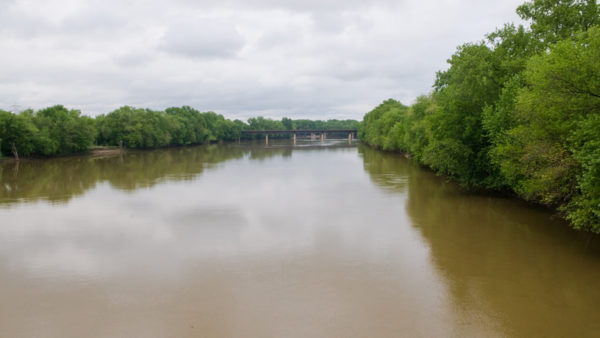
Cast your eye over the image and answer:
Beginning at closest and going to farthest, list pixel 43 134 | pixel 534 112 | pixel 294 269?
1. pixel 294 269
2. pixel 534 112
3. pixel 43 134

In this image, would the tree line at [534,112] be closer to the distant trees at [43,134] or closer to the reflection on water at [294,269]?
the reflection on water at [294,269]

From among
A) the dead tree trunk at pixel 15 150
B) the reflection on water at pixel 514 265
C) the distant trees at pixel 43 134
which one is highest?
the distant trees at pixel 43 134

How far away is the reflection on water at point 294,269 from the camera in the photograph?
11266 mm

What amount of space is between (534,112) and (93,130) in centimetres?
8404

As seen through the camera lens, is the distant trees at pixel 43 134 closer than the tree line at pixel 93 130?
Yes

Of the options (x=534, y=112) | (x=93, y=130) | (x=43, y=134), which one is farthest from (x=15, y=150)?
(x=534, y=112)

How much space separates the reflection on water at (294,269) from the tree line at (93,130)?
45.2 meters

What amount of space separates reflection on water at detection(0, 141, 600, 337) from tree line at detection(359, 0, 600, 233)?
2.65m

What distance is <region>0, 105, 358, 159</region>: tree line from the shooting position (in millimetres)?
64812

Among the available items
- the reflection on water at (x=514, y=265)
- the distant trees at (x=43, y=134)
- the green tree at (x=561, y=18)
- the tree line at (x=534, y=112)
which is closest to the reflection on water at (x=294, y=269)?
the reflection on water at (x=514, y=265)

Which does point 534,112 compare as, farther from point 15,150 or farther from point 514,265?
point 15,150

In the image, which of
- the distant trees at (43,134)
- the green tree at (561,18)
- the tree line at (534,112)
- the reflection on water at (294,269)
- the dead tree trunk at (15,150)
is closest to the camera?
the reflection on water at (294,269)

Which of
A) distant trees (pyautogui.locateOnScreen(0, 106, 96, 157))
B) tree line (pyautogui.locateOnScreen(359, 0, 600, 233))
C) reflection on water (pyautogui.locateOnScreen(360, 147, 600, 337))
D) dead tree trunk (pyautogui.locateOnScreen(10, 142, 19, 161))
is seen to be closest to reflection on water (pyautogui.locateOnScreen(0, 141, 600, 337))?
reflection on water (pyautogui.locateOnScreen(360, 147, 600, 337))

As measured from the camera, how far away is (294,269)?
15266 millimetres
